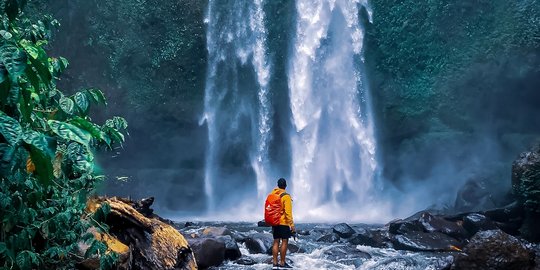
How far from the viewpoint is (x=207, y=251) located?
27.0ft

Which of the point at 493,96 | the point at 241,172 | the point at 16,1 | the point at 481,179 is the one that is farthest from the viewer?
the point at 241,172

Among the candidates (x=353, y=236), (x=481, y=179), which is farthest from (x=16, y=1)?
(x=481, y=179)

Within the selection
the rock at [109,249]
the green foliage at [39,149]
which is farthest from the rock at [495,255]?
the green foliage at [39,149]

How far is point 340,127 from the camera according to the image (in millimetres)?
24312

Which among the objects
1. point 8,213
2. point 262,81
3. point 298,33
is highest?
point 298,33

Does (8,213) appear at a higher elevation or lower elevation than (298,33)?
lower

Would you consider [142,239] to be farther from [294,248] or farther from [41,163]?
[294,248]

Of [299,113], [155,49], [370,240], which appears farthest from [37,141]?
[155,49]

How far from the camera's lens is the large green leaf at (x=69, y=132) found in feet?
5.85

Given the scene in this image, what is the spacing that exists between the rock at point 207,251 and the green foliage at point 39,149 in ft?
10.8

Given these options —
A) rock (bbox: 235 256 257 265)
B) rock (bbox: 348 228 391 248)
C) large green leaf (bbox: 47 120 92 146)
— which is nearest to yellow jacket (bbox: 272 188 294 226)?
rock (bbox: 235 256 257 265)

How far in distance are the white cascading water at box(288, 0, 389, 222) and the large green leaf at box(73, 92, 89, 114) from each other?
19883mm

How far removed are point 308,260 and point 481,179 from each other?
40.1 feet

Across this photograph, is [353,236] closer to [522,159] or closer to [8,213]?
[522,159]
